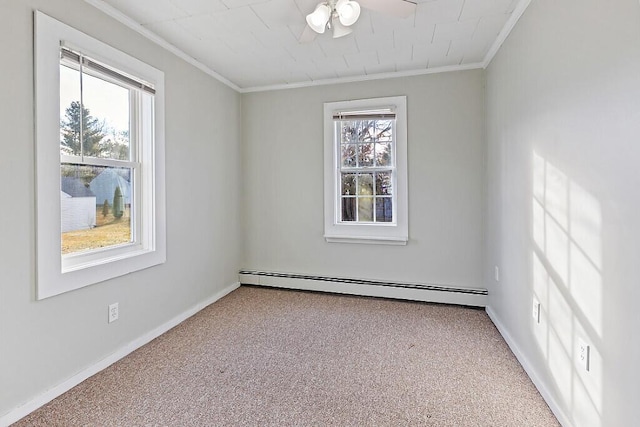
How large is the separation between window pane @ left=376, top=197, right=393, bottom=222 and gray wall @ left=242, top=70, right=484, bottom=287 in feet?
0.80

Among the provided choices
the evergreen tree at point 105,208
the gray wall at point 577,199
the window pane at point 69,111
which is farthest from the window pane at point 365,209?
the window pane at point 69,111

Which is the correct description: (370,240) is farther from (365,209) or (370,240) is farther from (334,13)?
(334,13)

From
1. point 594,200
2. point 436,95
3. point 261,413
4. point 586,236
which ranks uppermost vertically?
point 436,95

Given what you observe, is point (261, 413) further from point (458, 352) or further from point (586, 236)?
point (586, 236)

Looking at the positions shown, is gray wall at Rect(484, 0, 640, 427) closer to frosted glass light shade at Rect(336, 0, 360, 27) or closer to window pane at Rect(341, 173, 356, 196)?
frosted glass light shade at Rect(336, 0, 360, 27)

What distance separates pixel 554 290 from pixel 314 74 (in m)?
2.89

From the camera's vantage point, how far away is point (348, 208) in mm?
3750

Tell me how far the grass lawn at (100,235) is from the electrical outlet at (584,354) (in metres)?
2.87

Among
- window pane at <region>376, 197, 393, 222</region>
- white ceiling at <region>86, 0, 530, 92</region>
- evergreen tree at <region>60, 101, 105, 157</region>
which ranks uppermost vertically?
white ceiling at <region>86, 0, 530, 92</region>

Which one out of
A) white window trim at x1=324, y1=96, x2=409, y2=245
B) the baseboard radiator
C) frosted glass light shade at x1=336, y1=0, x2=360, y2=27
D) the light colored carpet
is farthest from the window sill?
frosted glass light shade at x1=336, y1=0, x2=360, y2=27

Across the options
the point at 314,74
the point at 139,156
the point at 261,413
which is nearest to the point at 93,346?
the point at 261,413

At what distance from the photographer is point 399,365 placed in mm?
2209

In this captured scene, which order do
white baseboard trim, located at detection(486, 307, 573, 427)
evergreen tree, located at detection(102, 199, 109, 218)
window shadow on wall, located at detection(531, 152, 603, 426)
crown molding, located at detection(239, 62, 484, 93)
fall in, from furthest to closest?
1. crown molding, located at detection(239, 62, 484, 93)
2. evergreen tree, located at detection(102, 199, 109, 218)
3. white baseboard trim, located at detection(486, 307, 573, 427)
4. window shadow on wall, located at detection(531, 152, 603, 426)

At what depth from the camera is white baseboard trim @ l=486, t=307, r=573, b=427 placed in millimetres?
1632
